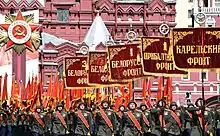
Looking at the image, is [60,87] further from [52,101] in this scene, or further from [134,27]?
[134,27]

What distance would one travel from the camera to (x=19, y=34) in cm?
4416

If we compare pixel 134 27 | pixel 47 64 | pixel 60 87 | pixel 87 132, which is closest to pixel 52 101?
pixel 60 87

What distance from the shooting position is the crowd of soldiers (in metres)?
19.7

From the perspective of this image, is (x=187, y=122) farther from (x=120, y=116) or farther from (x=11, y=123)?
(x=11, y=123)

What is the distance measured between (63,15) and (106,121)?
92.5 ft

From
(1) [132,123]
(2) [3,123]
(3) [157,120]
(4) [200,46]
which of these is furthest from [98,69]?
(4) [200,46]

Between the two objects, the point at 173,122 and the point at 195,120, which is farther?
the point at 173,122

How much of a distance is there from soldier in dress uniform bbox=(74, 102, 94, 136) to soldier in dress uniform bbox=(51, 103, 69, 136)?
84 cm

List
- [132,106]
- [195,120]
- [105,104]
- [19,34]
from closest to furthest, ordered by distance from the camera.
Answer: [195,120]
[132,106]
[105,104]
[19,34]

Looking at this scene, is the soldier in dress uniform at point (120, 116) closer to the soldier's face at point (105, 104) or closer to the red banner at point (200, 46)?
the soldier's face at point (105, 104)

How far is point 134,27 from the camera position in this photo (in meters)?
48.2

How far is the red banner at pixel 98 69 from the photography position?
27281mm

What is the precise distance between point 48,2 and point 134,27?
5867 mm

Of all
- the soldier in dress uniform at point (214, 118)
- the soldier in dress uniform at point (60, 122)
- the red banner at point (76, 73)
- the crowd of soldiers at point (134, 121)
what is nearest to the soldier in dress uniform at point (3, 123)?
the crowd of soldiers at point (134, 121)
